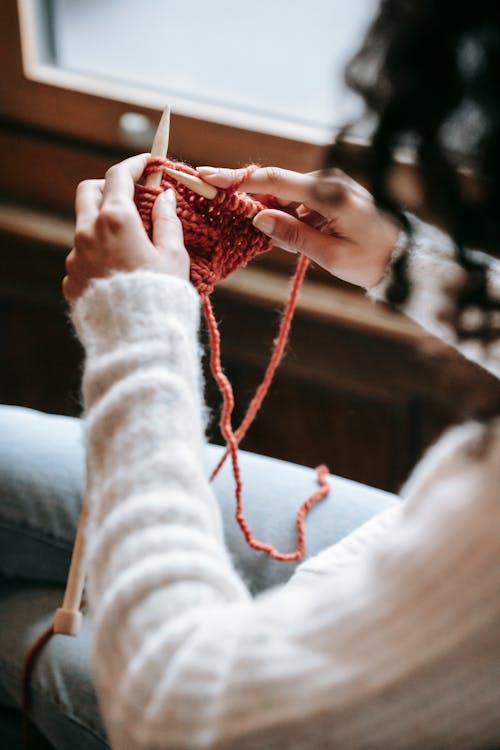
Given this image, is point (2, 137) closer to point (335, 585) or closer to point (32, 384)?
point (32, 384)

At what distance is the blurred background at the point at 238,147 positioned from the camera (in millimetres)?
1115

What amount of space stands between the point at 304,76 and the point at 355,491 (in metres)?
0.56

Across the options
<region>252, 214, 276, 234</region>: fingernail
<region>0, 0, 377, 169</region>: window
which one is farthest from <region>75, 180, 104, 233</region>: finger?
<region>0, 0, 377, 169</region>: window

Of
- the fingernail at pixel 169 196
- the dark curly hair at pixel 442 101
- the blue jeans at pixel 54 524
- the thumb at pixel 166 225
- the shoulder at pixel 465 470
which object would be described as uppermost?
the dark curly hair at pixel 442 101

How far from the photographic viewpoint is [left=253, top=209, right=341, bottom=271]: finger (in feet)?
2.44

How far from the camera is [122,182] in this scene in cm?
67

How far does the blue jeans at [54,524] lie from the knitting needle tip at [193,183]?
0.98 feet

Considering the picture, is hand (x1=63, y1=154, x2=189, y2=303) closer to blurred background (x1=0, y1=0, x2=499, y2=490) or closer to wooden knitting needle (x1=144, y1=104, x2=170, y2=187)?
wooden knitting needle (x1=144, y1=104, x2=170, y2=187)

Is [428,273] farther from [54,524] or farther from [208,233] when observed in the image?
[54,524]

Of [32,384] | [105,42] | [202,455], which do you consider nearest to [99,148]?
[105,42]

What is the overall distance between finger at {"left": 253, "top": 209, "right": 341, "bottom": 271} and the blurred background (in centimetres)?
30

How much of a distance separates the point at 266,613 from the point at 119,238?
29 cm

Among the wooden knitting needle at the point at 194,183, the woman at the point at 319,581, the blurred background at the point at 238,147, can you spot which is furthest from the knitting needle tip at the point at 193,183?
the blurred background at the point at 238,147

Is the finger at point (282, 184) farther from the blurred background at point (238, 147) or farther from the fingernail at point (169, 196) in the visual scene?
the blurred background at point (238, 147)
